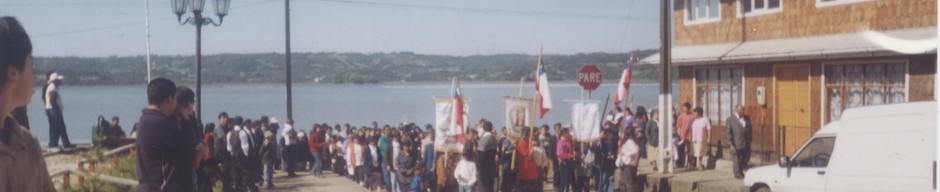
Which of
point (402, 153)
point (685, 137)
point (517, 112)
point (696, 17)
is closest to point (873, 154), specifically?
point (402, 153)

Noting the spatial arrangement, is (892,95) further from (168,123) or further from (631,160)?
(168,123)

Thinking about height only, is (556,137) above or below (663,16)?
below

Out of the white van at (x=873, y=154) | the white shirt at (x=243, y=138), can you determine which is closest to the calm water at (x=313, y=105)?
the white shirt at (x=243, y=138)

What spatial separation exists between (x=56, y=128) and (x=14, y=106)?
11.7m

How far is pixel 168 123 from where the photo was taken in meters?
5.75

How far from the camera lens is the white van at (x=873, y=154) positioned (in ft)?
25.6

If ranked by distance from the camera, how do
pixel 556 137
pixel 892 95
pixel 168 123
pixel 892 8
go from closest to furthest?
pixel 168 123 → pixel 892 8 → pixel 892 95 → pixel 556 137

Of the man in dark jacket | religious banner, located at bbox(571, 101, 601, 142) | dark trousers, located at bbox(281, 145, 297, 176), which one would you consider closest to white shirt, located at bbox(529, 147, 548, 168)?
religious banner, located at bbox(571, 101, 601, 142)

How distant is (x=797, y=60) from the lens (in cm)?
1631

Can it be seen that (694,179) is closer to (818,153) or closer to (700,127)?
(700,127)

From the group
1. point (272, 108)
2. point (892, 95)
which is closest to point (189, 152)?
point (892, 95)

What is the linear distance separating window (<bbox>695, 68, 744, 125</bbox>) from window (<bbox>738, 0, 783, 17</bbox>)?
1.18 metres

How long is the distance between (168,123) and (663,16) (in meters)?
12.4

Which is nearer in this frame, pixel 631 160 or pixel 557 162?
pixel 631 160
